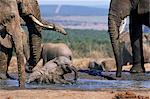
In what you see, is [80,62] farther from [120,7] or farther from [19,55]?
[19,55]

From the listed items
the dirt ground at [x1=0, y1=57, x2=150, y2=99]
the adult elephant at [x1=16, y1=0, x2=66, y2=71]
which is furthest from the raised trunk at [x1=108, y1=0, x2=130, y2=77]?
the dirt ground at [x1=0, y1=57, x2=150, y2=99]

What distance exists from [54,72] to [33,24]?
161cm

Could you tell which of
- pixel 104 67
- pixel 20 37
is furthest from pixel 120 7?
pixel 104 67

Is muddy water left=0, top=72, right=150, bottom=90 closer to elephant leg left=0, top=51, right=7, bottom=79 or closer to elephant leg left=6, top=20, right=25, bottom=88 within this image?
elephant leg left=6, top=20, right=25, bottom=88

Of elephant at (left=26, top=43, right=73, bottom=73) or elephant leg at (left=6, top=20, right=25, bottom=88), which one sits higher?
elephant leg at (left=6, top=20, right=25, bottom=88)

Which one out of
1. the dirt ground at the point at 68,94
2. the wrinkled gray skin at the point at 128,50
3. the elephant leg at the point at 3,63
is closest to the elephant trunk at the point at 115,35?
the elephant leg at the point at 3,63

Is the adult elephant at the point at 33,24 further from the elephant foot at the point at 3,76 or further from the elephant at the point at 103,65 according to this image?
the elephant at the point at 103,65

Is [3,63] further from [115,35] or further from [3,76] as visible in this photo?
[115,35]

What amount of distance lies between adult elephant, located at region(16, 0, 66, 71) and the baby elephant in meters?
0.88

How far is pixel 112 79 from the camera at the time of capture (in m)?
13.4

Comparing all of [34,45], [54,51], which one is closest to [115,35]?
[34,45]

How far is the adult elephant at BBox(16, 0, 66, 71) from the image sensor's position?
42.8 feet

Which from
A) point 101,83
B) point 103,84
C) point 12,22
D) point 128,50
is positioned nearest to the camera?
point 12,22

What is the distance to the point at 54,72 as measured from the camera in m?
12.6
